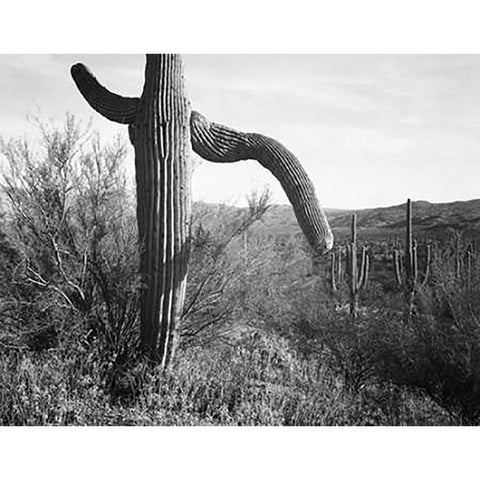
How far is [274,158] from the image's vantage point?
454 centimetres

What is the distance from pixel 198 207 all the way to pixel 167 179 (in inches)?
38.3

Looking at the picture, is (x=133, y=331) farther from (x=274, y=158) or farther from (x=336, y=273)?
(x=336, y=273)

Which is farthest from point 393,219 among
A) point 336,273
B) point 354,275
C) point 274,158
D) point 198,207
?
point 274,158

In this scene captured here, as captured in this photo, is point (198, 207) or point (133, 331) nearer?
point (133, 331)

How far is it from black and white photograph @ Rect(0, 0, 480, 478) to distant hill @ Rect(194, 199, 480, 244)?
383 mm

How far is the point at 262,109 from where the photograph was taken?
197 inches

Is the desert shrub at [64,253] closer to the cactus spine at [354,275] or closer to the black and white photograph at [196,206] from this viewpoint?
the black and white photograph at [196,206]

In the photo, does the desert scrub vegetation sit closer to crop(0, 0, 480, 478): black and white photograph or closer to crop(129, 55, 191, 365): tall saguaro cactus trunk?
crop(0, 0, 480, 478): black and white photograph

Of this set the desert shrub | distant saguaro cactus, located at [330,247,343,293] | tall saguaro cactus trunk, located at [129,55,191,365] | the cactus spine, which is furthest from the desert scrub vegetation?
distant saguaro cactus, located at [330,247,343,293]

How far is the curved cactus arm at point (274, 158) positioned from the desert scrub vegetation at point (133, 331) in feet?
1.51

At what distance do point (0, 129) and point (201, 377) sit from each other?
91.6 inches

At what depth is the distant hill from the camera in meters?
5.84
